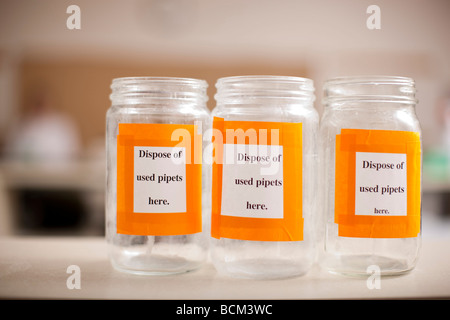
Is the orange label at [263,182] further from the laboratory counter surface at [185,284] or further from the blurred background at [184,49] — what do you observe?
the blurred background at [184,49]

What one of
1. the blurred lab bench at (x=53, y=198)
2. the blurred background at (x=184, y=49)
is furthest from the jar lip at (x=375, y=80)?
the blurred background at (x=184, y=49)

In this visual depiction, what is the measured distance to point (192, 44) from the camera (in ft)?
16.1

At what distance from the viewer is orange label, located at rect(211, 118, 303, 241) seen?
2.04 feet

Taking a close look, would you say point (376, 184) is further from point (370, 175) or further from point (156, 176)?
point (156, 176)

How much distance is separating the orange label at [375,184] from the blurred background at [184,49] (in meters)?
4.12

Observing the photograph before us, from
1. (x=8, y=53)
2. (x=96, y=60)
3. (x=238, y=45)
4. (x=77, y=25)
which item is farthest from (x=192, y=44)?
(x=77, y=25)

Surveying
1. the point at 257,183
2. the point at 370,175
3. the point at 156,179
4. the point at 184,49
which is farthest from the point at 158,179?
the point at 184,49

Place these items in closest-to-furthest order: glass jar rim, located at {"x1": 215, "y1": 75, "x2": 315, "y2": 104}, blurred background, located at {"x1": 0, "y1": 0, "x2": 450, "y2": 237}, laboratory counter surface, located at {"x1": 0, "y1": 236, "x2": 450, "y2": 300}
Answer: laboratory counter surface, located at {"x1": 0, "y1": 236, "x2": 450, "y2": 300} < glass jar rim, located at {"x1": 215, "y1": 75, "x2": 315, "y2": 104} < blurred background, located at {"x1": 0, "y1": 0, "x2": 450, "y2": 237}

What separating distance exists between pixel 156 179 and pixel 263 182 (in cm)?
14

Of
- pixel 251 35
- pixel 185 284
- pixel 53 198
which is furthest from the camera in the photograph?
pixel 251 35

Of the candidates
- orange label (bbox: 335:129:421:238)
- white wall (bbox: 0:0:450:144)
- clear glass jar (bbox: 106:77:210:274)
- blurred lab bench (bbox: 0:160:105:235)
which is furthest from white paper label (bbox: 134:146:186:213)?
white wall (bbox: 0:0:450:144)

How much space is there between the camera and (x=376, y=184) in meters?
0.64

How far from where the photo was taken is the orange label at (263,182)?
24.5 inches

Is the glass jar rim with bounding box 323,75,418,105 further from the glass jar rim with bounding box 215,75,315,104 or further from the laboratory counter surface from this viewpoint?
the laboratory counter surface
